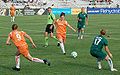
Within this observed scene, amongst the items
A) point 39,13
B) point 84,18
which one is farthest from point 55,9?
point 84,18

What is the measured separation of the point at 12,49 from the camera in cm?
2083

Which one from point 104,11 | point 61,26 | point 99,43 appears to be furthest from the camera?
point 104,11

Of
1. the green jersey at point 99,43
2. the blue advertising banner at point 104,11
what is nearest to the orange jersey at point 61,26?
the green jersey at point 99,43

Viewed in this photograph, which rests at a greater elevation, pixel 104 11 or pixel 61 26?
pixel 61 26

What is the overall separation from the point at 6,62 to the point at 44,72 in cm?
278

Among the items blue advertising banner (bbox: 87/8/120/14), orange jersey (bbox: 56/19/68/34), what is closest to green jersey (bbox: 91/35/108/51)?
orange jersey (bbox: 56/19/68/34)

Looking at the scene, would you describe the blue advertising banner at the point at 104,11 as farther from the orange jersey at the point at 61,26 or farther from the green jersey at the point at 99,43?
the green jersey at the point at 99,43

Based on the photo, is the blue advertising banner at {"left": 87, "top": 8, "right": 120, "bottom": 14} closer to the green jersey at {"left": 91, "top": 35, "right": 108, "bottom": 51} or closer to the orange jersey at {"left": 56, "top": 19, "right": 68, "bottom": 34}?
the orange jersey at {"left": 56, "top": 19, "right": 68, "bottom": 34}

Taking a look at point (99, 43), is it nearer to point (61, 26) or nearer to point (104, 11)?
point (61, 26)

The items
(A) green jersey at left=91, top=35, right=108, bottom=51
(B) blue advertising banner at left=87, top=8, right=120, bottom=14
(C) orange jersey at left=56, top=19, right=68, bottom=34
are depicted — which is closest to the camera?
(A) green jersey at left=91, top=35, right=108, bottom=51

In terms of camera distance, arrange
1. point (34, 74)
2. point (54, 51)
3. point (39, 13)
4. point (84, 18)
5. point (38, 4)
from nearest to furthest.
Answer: point (34, 74) < point (54, 51) < point (84, 18) < point (39, 13) < point (38, 4)

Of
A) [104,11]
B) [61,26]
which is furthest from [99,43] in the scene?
[104,11]

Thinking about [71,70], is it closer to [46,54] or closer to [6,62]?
[6,62]

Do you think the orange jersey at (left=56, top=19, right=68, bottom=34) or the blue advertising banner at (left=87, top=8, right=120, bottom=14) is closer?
the orange jersey at (left=56, top=19, right=68, bottom=34)
